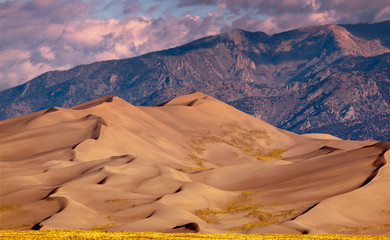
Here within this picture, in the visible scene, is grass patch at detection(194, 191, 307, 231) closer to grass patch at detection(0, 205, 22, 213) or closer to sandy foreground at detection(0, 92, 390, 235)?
sandy foreground at detection(0, 92, 390, 235)

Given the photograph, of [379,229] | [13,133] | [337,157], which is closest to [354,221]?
[379,229]

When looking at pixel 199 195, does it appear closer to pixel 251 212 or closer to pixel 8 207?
pixel 251 212

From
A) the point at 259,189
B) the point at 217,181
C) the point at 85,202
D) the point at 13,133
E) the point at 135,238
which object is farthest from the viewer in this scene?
the point at 13,133

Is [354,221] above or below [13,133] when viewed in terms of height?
below

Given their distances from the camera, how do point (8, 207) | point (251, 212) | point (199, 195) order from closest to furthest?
point (8, 207)
point (251, 212)
point (199, 195)

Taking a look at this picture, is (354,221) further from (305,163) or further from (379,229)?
(305,163)

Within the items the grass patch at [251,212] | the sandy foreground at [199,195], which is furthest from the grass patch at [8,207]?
the grass patch at [251,212]

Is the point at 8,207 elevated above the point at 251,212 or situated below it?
above

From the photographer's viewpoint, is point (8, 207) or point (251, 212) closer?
point (8, 207)

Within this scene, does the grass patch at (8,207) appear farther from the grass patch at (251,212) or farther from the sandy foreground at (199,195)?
the grass patch at (251,212)

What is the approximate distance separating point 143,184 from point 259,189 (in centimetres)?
2487

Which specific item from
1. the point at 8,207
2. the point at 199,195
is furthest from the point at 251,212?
the point at 8,207

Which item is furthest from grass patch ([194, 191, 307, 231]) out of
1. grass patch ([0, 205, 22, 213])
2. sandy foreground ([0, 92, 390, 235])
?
grass patch ([0, 205, 22, 213])

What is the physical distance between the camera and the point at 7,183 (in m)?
112
